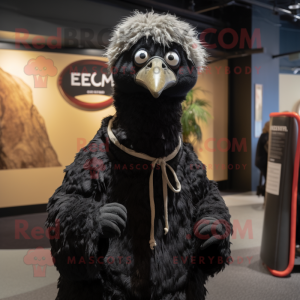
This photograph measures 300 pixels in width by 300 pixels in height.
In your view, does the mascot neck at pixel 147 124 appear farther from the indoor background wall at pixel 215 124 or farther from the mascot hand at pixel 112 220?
the indoor background wall at pixel 215 124

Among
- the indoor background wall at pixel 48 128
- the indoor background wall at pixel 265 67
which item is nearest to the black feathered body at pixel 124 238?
the indoor background wall at pixel 48 128

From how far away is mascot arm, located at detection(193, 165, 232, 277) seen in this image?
3.15ft

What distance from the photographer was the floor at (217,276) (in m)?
2.25

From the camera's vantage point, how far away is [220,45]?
5.64 metres

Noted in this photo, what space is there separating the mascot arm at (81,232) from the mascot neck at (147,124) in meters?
0.20

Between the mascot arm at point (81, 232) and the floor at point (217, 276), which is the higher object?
the mascot arm at point (81, 232)

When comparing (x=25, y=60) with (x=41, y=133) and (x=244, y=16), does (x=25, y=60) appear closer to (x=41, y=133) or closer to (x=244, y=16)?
(x=41, y=133)

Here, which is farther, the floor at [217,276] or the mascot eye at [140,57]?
the floor at [217,276]

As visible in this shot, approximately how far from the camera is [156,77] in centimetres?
89

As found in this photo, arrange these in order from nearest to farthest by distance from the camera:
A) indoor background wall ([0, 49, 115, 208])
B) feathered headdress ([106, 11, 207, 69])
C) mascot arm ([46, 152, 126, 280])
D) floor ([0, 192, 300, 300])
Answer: mascot arm ([46, 152, 126, 280]) → feathered headdress ([106, 11, 207, 69]) → floor ([0, 192, 300, 300]) → indoor background wall ([0, 49, 115, 208])

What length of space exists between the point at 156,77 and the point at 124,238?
1.60 feet

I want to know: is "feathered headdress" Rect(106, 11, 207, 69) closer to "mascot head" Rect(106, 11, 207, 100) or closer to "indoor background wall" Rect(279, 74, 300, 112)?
"mascot head" Rect(106, 11, 207, 100)

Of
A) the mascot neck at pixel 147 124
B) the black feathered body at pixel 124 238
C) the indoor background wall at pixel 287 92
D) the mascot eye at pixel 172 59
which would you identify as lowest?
the black feathered body at pixel 124 238

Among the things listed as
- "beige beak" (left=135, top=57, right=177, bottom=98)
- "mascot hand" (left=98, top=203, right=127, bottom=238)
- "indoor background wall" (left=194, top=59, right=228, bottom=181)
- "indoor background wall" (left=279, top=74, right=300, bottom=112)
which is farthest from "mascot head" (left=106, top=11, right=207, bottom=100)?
"indoor background wall" (left=279, top=74, right=300, bottom=112)
